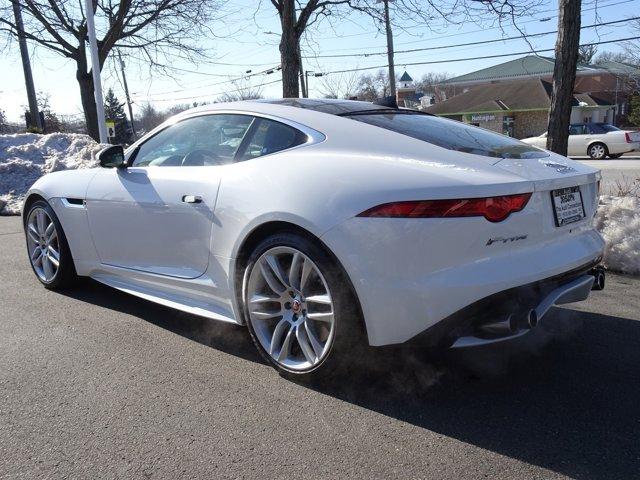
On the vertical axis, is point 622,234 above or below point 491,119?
below

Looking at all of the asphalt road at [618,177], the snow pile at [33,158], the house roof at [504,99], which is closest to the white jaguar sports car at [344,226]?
the asphalt road at [618,177]

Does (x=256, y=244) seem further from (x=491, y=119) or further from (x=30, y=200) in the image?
(x=491, y=119)

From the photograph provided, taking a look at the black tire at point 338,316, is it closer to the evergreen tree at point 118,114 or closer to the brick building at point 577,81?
the brick building at point 577,81

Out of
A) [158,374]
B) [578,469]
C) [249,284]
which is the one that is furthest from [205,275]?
[578,469]

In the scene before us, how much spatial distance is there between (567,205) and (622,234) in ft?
8.51

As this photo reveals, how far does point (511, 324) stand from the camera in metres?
2.74

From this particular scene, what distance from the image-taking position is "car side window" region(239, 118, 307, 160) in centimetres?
337

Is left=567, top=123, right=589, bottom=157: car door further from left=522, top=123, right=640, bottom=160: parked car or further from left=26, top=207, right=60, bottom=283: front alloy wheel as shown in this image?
left=26, top=207, right=60, bottom=283: front alloy wheel

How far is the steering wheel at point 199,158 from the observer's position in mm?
3688

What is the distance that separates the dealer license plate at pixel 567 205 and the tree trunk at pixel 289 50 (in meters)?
7.44

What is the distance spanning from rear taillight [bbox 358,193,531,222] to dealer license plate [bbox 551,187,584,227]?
1.09ft

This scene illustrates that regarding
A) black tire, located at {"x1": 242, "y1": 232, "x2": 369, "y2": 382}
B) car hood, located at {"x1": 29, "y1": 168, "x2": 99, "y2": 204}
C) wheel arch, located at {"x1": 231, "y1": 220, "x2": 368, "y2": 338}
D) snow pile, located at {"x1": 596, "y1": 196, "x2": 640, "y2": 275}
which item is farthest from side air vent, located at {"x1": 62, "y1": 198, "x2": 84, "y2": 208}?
snow pile, located at {"x1": 596, "y1": 196, "x2": 640, "y2": 275}

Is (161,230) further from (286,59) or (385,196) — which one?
(286,59)

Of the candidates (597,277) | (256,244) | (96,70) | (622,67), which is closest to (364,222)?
(256,244)
